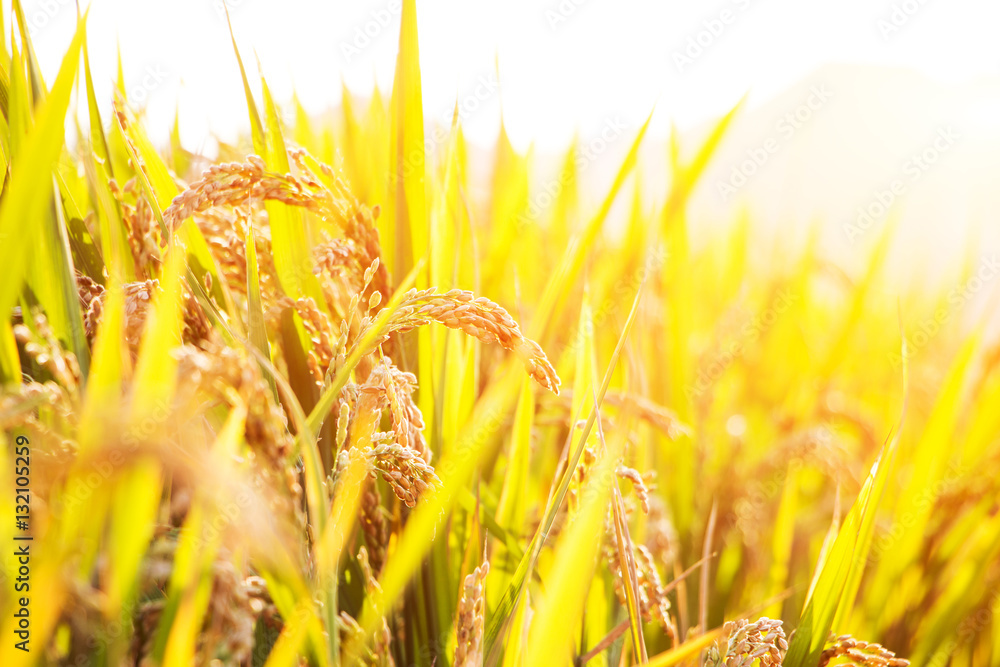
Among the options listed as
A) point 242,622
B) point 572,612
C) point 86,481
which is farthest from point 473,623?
point 86,481

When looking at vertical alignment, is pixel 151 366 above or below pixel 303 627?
above

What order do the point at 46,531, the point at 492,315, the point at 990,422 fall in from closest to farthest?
1. the point at 46,531
2. the point at 492,315
3. the point at 990,422

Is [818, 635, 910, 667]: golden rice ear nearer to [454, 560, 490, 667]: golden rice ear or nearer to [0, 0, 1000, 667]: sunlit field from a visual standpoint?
[0, 0, 1000, 667]: sunlit field

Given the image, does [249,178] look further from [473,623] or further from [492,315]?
[473,623]

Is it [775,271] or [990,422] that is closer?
[990,422]

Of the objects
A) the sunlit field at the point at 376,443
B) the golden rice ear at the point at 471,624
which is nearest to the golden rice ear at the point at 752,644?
the sunlit field at the point at 376,443

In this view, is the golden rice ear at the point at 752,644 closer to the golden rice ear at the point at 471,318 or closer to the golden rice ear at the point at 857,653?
the golden rice ear at the point at 857,653

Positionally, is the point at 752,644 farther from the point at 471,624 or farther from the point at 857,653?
the point at 471,624

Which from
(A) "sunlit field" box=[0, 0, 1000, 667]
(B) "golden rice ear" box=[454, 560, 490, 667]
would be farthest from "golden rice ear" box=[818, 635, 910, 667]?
(B) "golden rice ear" box=[454, 560, 490, 667]
